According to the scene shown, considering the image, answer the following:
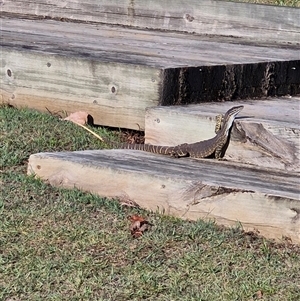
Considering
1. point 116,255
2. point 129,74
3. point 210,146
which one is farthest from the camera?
point 129,74

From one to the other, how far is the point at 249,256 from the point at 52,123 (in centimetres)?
214

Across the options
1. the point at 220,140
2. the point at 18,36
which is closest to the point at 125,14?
the point at 18,36

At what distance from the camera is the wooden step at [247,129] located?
4844 millimetres

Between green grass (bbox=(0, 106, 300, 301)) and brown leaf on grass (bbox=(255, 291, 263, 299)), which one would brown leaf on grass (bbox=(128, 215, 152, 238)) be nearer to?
green grass (bbox=(0, 106, 300, 301))

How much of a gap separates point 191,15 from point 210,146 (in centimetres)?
269

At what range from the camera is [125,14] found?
7.74 m

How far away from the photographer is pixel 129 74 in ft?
18.4

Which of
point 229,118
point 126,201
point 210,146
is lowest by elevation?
point 126,201

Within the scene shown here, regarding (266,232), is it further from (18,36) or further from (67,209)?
(18,36)

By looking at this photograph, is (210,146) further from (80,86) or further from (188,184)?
(80,86)

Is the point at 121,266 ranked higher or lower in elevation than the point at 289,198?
lower

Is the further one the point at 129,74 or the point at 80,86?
the point at 80,86

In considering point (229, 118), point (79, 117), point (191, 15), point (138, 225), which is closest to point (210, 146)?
point (229, 118)

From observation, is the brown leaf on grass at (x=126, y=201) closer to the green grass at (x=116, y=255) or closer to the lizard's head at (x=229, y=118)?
the green grass at (x=116, y=255)
